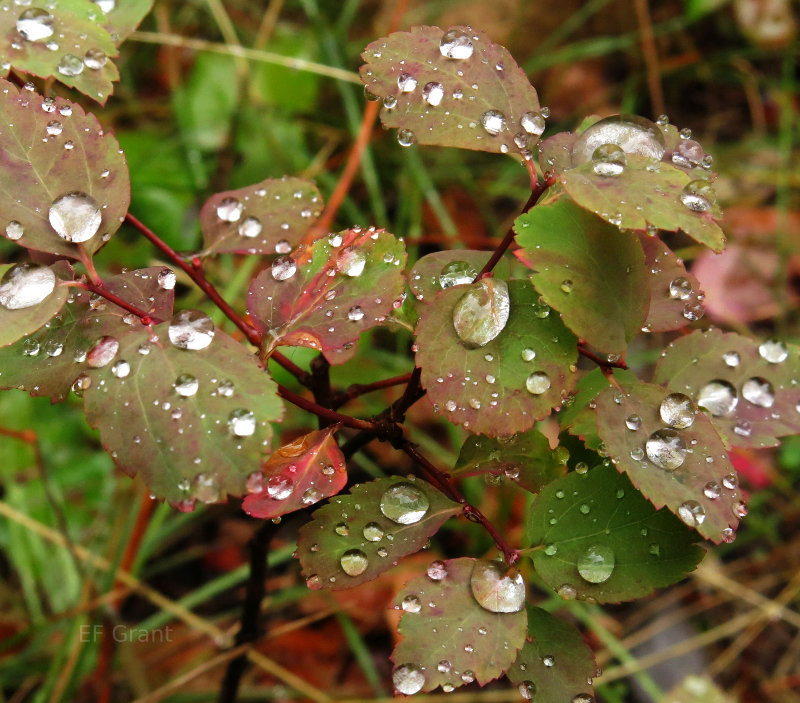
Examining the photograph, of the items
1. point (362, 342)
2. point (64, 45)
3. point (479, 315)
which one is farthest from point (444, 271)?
point (362, 342)

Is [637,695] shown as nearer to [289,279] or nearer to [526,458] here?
[526,458]

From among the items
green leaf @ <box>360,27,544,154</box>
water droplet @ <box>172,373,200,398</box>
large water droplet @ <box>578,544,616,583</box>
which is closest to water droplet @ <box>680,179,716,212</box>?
green leaf @ <box>360,27,544,154</box>

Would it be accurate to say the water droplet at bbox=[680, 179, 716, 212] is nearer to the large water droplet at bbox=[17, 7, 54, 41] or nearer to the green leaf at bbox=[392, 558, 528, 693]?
the green leaf at bbox=[392, 558, 528, 693]

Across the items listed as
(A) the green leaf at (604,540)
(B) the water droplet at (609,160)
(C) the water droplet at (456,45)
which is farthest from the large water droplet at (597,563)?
(C) the water droplet at (456,45)

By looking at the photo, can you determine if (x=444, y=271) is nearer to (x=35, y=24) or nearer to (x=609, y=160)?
(x=609, y=160)

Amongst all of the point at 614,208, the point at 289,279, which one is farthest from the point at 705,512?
the point at 289,279

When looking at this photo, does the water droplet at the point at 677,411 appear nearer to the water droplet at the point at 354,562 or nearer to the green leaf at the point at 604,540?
the green leaf at the point at 604,540

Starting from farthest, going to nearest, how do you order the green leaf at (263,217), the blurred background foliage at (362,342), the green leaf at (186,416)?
the blurred background foliage at (362,342) < the green leaf at (263,217) < the green leaf at (186,416)

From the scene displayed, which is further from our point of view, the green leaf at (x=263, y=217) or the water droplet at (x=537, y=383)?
the green leaf at (x=263, y=217)
